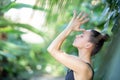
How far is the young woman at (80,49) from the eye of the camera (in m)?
1.84

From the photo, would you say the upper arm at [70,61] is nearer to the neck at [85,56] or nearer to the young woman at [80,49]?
the young woman at [80,49]

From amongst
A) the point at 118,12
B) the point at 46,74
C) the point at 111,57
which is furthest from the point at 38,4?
the point at 46,74

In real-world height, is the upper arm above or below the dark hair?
below

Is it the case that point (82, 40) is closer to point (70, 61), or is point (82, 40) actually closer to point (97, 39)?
point (97, 39)

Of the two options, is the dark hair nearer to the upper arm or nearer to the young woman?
the young woman

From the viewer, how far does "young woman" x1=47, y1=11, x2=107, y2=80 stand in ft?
6.04

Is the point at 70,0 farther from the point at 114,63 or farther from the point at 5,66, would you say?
the point at 5,66

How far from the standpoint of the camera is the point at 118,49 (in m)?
1.02

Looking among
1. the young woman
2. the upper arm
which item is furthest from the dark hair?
the upper arm

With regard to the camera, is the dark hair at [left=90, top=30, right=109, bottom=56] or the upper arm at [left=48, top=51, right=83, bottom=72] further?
the dark hair at [left=90, top=30, right=109, bottom=56]

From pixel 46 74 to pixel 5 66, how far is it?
154cm

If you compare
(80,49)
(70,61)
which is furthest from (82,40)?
(70,61)

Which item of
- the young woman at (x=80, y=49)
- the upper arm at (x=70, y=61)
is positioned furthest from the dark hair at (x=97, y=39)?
the upper arm at (x=70, y=61)

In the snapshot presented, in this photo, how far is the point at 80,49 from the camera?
203 cm
